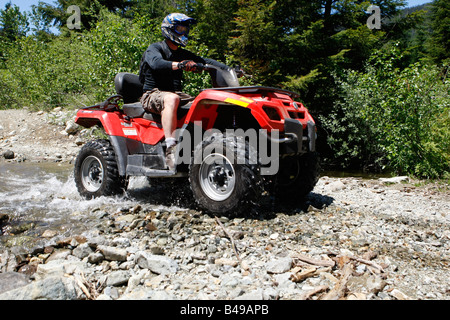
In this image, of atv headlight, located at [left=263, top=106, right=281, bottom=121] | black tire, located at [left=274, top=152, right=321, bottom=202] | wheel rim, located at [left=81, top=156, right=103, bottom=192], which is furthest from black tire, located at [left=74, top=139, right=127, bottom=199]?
atv headlight, located at [left=263, top=106, right=281, bottom=121]

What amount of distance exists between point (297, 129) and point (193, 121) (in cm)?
126

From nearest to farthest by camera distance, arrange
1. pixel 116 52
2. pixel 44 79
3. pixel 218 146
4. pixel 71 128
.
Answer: pixel 218 146 < pixel 116 52 < pixel 71 128 < pixel 44 79

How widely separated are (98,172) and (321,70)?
1073 centimetres

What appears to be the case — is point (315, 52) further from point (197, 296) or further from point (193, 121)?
point (197, 296)

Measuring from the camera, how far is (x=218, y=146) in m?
3.94

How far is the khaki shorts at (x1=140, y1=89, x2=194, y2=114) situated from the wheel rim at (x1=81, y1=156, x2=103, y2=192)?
1252 mm

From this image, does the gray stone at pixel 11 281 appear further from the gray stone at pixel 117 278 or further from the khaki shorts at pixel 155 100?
the khaki shorts at pixel 155 100

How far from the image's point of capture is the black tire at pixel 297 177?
15.4ft

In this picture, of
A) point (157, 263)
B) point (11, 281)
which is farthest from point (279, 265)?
point (11, 281)

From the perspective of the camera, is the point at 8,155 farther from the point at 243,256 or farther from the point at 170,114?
the point at 243,256

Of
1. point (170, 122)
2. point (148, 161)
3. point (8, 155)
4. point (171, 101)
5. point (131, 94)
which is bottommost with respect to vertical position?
point (8, 155)

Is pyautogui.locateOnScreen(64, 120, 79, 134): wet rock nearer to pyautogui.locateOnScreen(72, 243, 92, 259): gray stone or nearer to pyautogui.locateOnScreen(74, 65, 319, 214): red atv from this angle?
pyautogui.locateOnScreen(74, 65, 319, 214): red atv

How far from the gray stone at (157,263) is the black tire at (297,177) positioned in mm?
2472

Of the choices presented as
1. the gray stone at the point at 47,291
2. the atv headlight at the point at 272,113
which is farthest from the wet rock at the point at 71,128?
the gray stone at the point at 47,291
